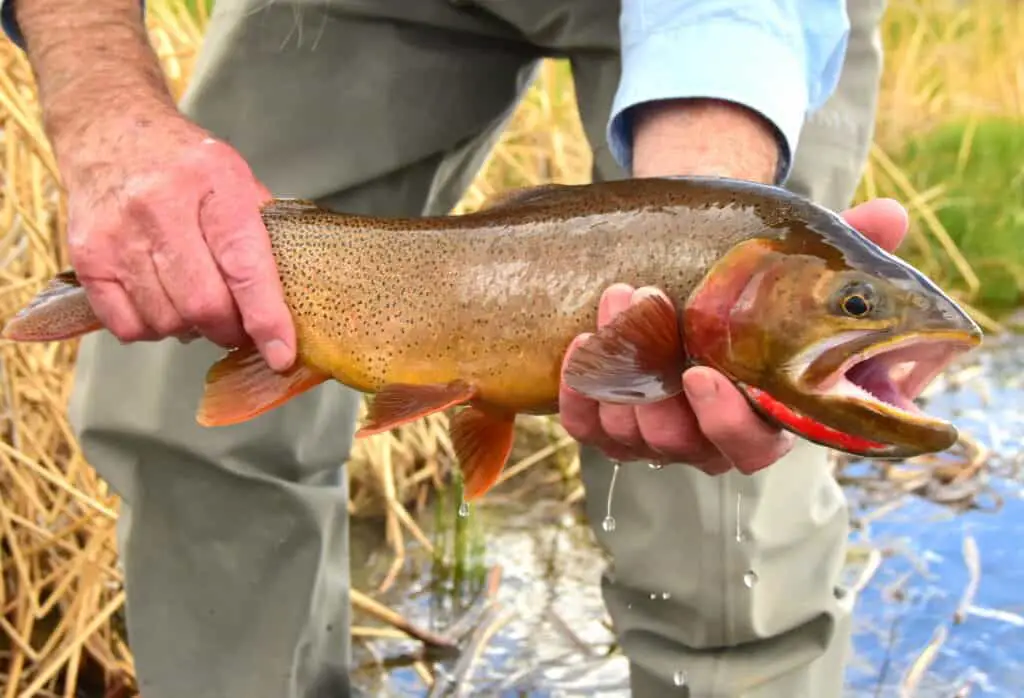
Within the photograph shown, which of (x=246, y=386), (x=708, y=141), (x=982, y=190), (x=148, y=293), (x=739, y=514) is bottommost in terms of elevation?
(x=982, y=190)

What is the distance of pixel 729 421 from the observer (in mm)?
1229

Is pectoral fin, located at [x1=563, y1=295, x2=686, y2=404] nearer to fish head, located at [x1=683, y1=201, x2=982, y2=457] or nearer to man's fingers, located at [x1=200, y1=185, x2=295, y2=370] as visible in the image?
fish head, located at [x1=683, y1=201, x2=982, y2=457]

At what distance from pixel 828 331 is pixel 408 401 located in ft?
1.60

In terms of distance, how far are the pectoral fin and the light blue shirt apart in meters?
0.30

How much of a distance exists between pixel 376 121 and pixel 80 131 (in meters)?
0.52

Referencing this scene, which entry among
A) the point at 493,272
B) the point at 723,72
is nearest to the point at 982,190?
the point at 723,72

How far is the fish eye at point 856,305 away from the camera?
119 cm

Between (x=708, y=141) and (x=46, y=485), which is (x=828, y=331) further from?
(x=46, y=485)

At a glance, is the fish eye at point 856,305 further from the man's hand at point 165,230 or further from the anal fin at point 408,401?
the man's hand at point 165,230

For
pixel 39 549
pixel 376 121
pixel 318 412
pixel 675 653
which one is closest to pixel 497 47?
pixel 376 121

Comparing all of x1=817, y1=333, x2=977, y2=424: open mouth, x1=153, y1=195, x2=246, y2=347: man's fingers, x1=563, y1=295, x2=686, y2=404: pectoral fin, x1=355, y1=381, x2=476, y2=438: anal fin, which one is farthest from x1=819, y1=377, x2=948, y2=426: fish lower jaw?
x1=153, y1=195, x2=246, y2=347: man's fingers

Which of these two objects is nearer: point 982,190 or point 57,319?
point 57,319

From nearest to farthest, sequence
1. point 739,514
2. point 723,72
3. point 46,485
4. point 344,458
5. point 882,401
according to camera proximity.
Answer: point 882,401, point 723,72, point 739,514, point 344,458, point 46,485

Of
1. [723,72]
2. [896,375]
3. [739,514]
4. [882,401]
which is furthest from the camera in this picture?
[739,514]
